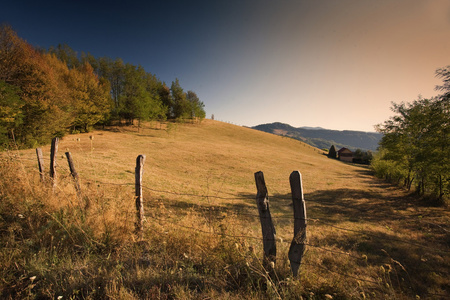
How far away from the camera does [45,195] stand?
4445 millimetres

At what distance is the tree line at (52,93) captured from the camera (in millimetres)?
17688

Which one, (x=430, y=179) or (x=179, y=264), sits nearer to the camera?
(x=179, y=264)

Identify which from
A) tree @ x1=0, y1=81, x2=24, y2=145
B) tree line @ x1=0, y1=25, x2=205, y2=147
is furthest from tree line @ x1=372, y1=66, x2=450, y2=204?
tree @ x1=0, y1=81, x2=24, y2=145

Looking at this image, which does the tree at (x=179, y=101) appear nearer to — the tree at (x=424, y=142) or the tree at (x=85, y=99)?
the tree at (x=85, y=99)

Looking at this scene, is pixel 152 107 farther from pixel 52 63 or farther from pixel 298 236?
pixel 298 236

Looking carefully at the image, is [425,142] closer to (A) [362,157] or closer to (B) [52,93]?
(B) [52,93]

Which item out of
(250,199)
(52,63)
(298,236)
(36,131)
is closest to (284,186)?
(250,199)

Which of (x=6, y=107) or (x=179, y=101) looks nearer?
(x=6, y=107)

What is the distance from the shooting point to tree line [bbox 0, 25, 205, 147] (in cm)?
1769

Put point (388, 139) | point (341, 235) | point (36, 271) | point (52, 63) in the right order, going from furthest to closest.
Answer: point (52, 63) < point (388, 139) < point (341, 235) < point (36, 271)

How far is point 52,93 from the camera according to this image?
22.1 m

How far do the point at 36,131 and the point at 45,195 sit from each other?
82.3 feet

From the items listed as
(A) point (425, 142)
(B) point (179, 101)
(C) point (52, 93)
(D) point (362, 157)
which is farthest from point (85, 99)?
(D) point (362, 157)

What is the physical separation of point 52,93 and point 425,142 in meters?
37.9
